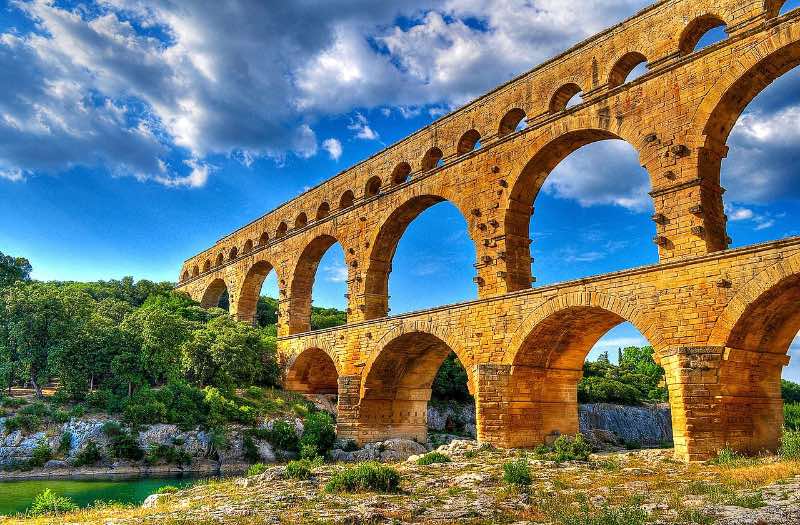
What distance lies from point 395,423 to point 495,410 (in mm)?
Answer: 7032

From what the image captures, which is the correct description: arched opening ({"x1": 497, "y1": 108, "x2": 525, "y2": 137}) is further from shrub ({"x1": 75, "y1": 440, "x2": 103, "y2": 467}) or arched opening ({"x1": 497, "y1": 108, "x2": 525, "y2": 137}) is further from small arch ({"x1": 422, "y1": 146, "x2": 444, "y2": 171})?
shrub ({"x1": 75, "y1": 440, "x2": 103, "y2": 467})

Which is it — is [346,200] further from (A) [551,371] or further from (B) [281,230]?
(A) [551,371]

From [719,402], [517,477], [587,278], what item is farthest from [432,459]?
[719,402]

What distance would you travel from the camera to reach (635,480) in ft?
38.1

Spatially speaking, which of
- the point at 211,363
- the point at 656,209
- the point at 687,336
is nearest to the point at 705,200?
the point at 656,209

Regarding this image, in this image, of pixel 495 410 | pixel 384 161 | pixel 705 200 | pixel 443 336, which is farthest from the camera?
pixel 384 161

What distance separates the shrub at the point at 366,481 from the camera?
456 inches

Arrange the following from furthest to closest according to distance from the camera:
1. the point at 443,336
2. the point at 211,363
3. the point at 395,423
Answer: the point at 211,363
the point at 395,423
the point at 443,336

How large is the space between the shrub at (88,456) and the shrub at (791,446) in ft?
68.1

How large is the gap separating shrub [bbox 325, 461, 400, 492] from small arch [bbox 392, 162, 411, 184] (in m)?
15.6

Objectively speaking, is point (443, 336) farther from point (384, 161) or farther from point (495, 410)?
point (384, 161)

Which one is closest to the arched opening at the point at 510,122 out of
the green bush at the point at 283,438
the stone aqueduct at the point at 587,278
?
the stone aqueduct at the point at 587,278

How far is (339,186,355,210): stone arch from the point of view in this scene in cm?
2838

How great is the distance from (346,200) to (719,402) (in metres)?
18.9
